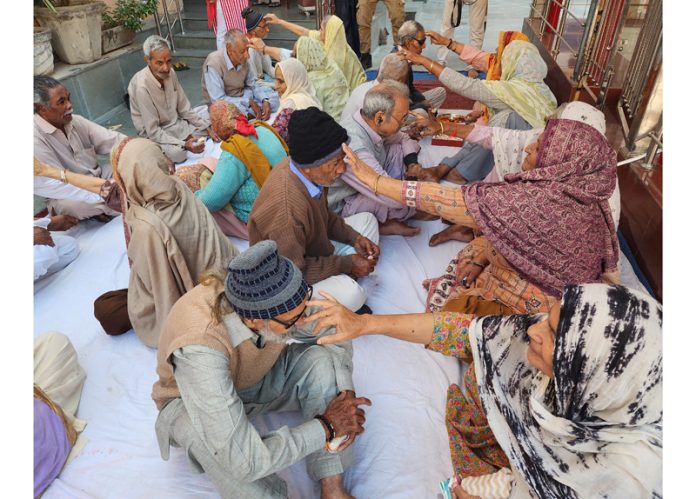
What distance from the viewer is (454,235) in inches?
123

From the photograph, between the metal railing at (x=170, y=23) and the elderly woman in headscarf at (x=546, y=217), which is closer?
the elderly woman in headscarf at (x=546, y=217)

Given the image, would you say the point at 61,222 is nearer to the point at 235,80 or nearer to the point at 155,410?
the point at 155,410

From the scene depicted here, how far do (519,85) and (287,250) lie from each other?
2.75 metres

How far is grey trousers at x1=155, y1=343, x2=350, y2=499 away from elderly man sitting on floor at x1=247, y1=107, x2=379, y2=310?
55 centimetres

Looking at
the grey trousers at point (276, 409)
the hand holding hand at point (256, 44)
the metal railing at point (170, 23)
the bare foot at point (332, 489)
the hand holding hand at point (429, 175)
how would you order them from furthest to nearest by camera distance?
the metal railing at point (170, 23) < the hand holding hand at point (256, 44) < the hand holding hand at point (429, 175) < the bare foot at point (332, 489) < the grey trousers at point (276, 409)

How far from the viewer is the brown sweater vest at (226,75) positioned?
4969 millimetres

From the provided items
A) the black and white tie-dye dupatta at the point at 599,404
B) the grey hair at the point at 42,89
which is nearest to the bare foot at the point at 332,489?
the black and white tie-dye dupatta at the point at 599,404

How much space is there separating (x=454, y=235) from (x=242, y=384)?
1984mm

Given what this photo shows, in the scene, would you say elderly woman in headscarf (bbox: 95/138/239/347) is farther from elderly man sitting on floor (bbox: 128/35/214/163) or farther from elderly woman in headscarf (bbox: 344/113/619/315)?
elderly man sitting on floor (bbox: 128/35/214/163)

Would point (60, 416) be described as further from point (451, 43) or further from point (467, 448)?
point (451, 43)

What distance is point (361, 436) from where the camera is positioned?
6.38 feet

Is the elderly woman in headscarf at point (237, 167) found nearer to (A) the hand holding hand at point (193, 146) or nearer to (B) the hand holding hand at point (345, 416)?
(A) the hand holding hand at point (193, 146)

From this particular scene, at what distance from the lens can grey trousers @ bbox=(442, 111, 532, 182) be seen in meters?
3.54

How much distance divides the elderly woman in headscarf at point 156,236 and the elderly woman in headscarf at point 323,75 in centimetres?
272
